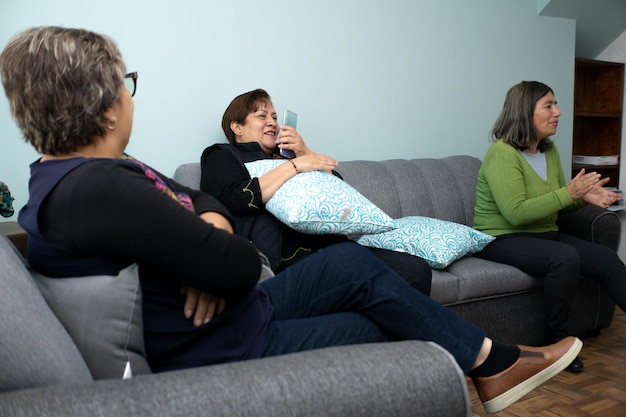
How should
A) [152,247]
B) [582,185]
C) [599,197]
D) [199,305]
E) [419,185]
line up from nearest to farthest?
[152,247] < [199,305] < [582,185] < [599,197] < [419,185]

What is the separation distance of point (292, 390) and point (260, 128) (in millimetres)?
1811

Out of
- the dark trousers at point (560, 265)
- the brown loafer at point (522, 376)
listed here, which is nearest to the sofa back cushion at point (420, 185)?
the dark trousers at point (560, 265)

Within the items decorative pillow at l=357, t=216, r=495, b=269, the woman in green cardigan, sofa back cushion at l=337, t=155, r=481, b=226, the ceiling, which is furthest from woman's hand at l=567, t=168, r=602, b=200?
the ceiling

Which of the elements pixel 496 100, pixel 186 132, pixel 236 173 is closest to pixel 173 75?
pixel 186 132

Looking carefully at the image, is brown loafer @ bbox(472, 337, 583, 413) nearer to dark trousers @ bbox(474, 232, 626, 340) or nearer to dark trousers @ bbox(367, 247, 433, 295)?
dark trousers @ bbox(367, 247, 433, 295)

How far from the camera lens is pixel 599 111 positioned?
4.30 m

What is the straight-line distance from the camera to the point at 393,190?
2906 mm

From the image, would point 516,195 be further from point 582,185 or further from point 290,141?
point 290,141

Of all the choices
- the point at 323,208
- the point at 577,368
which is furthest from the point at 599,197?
the point at 323,208

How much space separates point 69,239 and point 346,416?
520 mm

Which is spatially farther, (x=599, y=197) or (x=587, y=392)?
(x=599, y=197)

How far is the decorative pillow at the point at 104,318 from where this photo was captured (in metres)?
1.00

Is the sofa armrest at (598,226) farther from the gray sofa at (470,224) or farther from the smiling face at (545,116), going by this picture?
the smiling face at (545,116)

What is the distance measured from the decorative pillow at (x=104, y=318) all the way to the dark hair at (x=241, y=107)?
1624 mm
